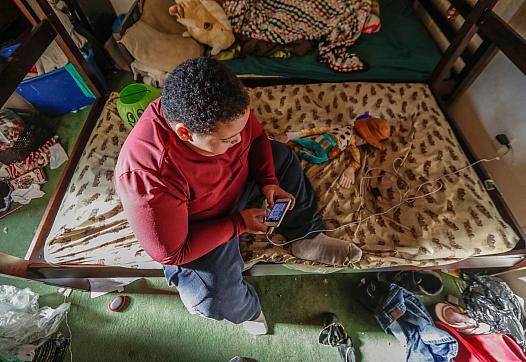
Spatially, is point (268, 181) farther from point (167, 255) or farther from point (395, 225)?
point (395, 225)

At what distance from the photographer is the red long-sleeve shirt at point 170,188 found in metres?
0.75

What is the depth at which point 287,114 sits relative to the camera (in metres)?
1.60

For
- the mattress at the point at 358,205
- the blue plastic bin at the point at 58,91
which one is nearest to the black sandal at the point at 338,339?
the mattress at the point at 358,205

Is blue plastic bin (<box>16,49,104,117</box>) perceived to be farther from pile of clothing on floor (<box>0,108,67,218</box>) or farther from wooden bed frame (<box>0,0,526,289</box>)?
wooden bed frame (<box>0,0,526,289</box>)

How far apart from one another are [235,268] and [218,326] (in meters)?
0.48

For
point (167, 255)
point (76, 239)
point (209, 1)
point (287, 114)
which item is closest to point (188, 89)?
point (167, 255)

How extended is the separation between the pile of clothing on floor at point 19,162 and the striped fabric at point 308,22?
1.43m

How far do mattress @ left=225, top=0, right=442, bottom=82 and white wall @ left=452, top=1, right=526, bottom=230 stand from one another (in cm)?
34

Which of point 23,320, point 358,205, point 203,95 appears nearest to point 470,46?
point 358,205

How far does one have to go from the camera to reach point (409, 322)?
130cm

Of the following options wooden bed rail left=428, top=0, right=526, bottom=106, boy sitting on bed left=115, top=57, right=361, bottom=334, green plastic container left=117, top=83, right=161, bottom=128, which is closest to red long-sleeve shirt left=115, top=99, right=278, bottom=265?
boy sitting on bed left=115, top=57, right=361, bottom=334

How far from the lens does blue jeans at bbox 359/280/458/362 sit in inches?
47.7

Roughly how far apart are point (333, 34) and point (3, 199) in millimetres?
2213

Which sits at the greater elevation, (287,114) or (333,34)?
(333,34)
